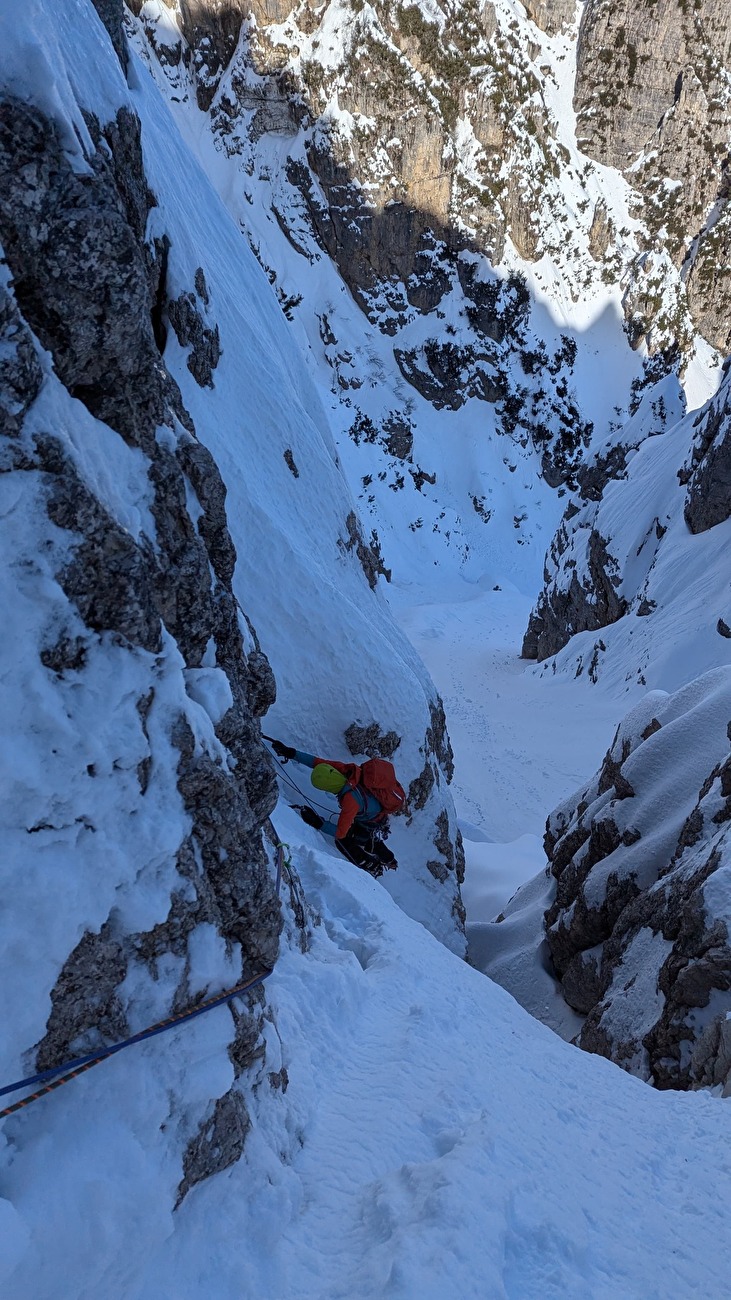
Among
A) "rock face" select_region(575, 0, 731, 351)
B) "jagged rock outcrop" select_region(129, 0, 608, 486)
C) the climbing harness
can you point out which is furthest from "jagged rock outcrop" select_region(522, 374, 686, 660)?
"rock face" select_region(575, 0, 731, 351)

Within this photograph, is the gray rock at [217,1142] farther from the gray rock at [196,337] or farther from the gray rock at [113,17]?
the gray rock at [113,17]

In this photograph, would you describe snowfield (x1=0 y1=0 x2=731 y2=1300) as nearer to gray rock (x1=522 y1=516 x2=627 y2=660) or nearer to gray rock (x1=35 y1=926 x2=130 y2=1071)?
gray rock (x1=35 y1=926 x2=130 y2=1071)

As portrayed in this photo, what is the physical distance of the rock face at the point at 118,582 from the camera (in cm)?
302

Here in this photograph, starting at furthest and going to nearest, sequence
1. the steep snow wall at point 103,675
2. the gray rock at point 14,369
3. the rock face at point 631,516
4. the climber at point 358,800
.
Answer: the rock face at point 631,516, the climber at point 358,800, the gray rock at point 14,369, the steep snow wall at point 103,675

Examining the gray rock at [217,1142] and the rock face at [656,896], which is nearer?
the gray rock at [217,1142]

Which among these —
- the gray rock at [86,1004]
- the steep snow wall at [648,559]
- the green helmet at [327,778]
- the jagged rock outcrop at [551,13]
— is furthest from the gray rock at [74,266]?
the jagged rock outcrop at [551,13]

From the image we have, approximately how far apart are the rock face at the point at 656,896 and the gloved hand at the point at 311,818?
3806 mm

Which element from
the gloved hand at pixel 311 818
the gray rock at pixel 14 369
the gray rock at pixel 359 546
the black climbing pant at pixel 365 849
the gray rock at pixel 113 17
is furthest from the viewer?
the gray rock at pixel 359 546

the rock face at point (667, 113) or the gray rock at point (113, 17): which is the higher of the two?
the rock face at point (667, 113)

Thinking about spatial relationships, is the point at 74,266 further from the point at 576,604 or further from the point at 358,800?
the point at 576,604

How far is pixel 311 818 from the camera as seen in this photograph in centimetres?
826

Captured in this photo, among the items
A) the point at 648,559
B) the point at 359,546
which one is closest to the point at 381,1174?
the point at 359,546

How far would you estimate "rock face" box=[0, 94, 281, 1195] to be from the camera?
3016 mm

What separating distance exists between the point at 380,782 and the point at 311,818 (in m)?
0.98
